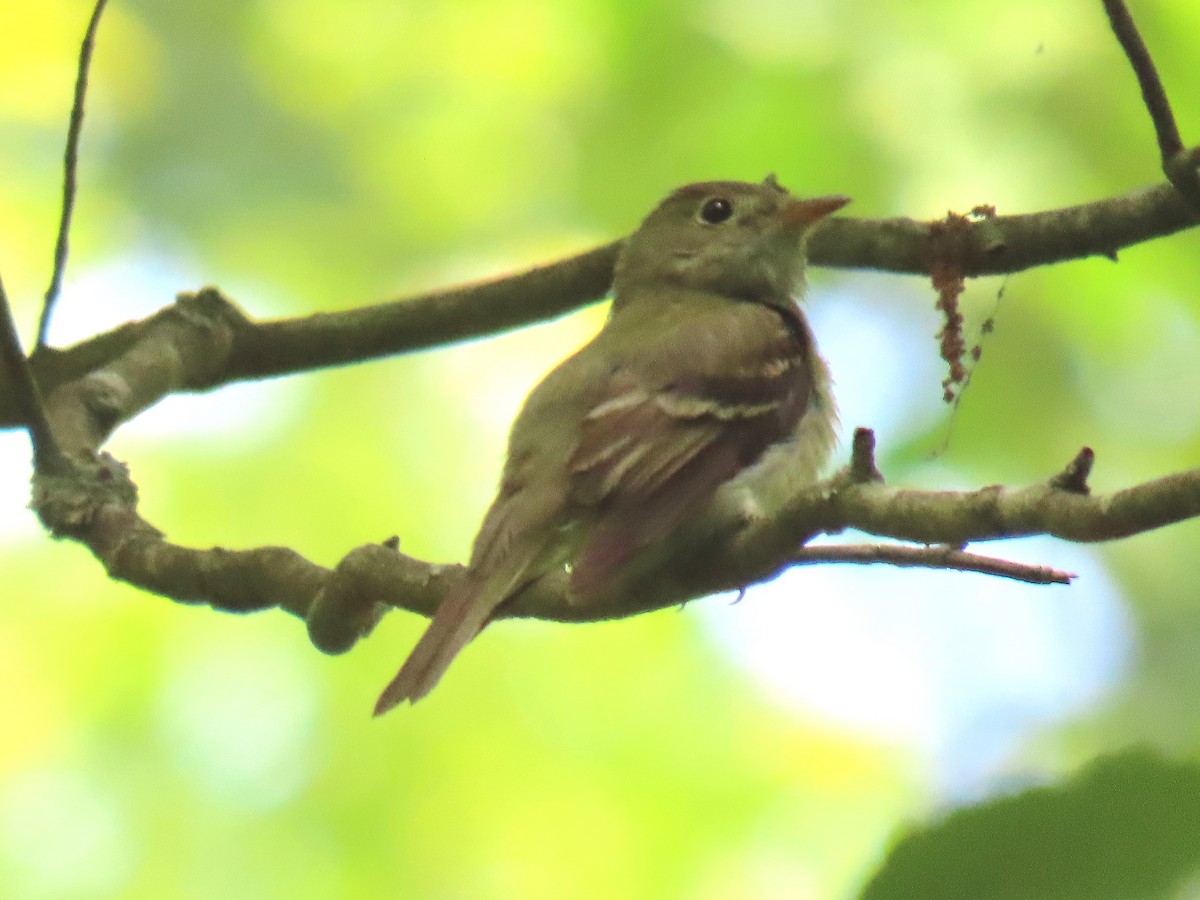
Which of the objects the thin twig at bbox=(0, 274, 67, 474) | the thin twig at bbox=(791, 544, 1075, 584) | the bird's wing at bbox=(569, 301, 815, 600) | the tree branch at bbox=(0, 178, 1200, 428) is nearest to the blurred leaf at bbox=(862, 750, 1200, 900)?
the thin twig at bbox=(791, 544, 1075, 584)

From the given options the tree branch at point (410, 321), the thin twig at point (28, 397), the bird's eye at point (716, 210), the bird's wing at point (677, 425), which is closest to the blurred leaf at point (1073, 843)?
the bird's wing at point (677, 425)

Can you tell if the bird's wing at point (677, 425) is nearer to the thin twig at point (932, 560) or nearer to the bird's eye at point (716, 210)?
the thin twig at point (932, 560)

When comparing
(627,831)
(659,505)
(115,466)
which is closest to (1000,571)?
(659,505)

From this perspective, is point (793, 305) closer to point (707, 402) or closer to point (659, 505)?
point (707, 402)

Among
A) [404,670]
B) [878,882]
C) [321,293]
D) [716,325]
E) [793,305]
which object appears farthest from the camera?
[321,293]

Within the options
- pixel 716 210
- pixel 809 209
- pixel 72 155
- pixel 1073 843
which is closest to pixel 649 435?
pixel 809 209

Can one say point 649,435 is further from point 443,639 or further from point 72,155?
point 72,155

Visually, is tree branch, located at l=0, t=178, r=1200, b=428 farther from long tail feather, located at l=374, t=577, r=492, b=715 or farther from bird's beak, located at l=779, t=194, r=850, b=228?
long tail feather, located at l=374, t=577, r=492, b=715
